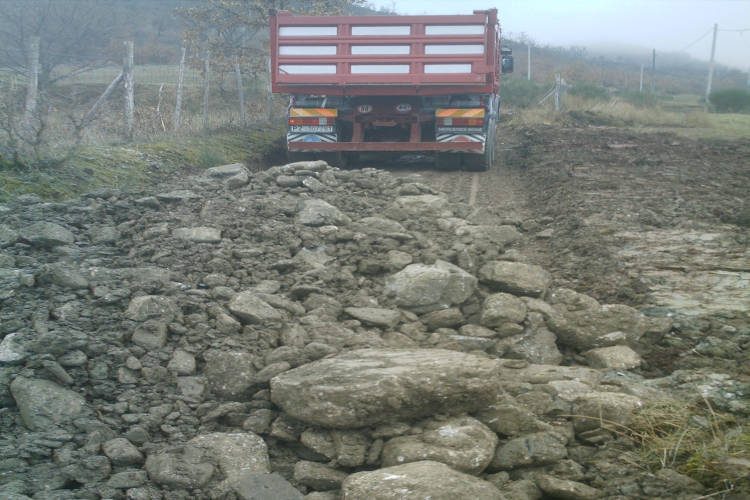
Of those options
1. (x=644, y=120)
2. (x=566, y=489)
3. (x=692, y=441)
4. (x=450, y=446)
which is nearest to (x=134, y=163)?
(x=450, y=446)

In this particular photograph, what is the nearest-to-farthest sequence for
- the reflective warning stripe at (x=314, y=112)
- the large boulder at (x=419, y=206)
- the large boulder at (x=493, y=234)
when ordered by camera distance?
1. the large boulder at (x=493, y=234)
2. the large boulder at (x=419, y=206)
3. the reflective warning stripe at (x=314, y=112)

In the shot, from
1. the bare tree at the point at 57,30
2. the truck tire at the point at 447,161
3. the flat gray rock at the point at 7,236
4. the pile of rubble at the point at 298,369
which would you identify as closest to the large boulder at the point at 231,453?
the pile of rubble at the point at 298,369

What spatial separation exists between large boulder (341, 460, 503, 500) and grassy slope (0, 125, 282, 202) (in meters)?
4.91

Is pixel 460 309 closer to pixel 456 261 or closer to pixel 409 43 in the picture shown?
pixel 456 261

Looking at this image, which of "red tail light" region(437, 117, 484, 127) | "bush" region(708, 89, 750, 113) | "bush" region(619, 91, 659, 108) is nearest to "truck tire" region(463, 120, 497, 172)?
"red tail light" region(437, 117, 484, 127)

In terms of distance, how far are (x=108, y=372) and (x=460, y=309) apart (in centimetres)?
236

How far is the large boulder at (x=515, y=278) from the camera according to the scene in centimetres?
488

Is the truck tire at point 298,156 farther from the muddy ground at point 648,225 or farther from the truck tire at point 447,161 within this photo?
the truck tire at point 447,161

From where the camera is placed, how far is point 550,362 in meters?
4.12

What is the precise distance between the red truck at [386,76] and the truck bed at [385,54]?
14 mm

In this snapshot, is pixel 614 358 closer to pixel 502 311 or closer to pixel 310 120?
pixel 502 311

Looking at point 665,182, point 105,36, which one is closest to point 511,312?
point 665,182

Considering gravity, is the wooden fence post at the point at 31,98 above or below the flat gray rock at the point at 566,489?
above

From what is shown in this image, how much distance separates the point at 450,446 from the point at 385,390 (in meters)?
0.38
